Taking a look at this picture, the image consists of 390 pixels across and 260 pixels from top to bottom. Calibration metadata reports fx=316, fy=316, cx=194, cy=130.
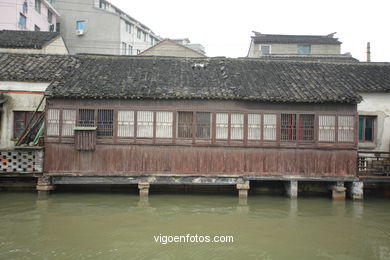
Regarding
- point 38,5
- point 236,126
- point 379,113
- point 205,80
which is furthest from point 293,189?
point 38,5

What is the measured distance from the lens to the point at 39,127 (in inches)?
549

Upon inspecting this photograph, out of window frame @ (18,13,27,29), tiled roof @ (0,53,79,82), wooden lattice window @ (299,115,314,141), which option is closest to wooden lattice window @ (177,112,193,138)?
wooden lattice window @ (299,115,314,141)

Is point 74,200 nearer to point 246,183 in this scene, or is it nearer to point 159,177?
point 159,177

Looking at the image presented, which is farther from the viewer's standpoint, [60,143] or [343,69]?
[343,69]

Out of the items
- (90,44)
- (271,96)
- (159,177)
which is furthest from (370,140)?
(90,44)

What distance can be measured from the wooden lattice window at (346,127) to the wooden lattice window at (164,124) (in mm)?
7066

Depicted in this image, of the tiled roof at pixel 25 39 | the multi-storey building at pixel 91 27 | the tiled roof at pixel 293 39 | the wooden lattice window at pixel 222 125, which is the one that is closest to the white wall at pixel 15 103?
the tiled roof at pixel 25 39

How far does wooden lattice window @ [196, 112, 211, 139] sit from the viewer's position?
43.2 ft

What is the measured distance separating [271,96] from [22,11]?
26394mm

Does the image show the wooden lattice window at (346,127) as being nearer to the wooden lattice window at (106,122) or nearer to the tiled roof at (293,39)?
the wooden lattice window at (106,122)

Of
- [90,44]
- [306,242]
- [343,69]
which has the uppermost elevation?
[90,44]

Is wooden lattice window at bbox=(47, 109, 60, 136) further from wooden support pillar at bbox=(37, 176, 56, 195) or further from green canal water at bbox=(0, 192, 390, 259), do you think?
green canal water at bbox=(0, 192, 390, 259)

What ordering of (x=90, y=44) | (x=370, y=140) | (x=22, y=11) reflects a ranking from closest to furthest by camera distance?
1. (x=370, y=140)
2. (x=22, y=11)
3. (x=90, y=44)

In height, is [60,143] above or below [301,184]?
above
